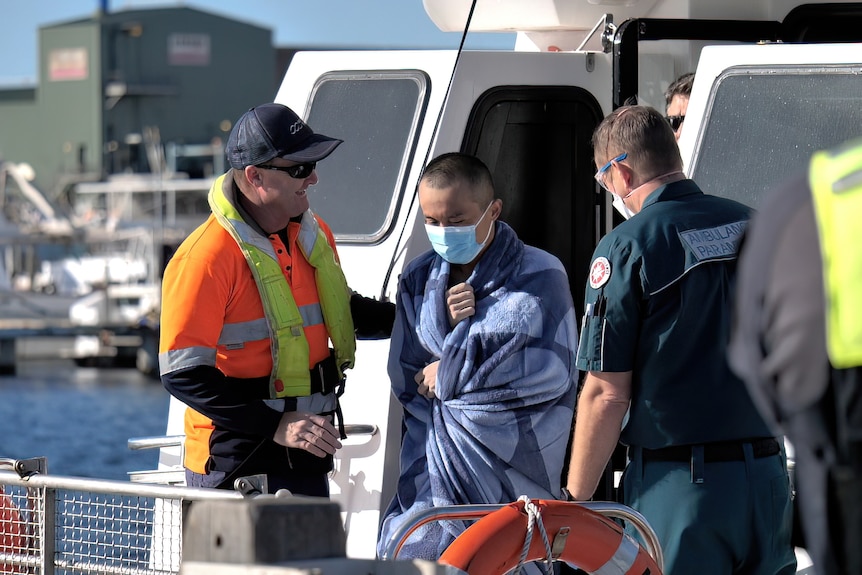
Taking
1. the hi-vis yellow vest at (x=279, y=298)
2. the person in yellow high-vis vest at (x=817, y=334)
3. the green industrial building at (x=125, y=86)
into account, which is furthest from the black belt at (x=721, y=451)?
the green industrial building at (x=125, y=86)

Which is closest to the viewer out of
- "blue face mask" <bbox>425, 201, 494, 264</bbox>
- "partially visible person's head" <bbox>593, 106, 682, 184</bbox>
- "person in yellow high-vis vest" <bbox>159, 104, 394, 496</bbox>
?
"partially visible person's head" <bbox>593, 106, 682, 184</bbox>

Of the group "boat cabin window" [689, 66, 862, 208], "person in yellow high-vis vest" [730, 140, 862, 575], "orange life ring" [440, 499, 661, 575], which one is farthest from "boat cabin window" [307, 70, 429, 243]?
"person in yellow high-vis vest" [730, 140, 862, 575]

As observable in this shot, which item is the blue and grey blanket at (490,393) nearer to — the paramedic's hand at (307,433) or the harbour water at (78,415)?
the paramedic's hand at (307,433)

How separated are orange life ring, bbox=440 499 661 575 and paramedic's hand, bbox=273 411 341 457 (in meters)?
0.69

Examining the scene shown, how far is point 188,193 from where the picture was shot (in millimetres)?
86000

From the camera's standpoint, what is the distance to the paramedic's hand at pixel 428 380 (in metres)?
4.18

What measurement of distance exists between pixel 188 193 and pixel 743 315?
85256 millimetres

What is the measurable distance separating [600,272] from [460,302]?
1.89ft

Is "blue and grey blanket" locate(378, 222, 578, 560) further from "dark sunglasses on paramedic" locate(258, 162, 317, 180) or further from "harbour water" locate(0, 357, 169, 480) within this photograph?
"harbour water" locate(0, 357, 169, 480)

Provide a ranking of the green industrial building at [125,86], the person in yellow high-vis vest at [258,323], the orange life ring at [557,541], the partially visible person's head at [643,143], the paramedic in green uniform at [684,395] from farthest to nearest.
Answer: the green industrial building at [125,86] → the person in yellow high-vis vest at [258,323] → the partially visible person's head at [643,143] → the paramedic in green uniform at [684,395] → the orange life ring at [557,541]

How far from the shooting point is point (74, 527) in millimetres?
3922

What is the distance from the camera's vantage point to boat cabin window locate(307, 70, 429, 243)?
5203 mm

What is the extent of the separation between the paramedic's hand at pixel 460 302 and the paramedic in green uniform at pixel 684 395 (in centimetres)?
50

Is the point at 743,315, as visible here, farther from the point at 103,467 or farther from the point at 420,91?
the point at 103,467
